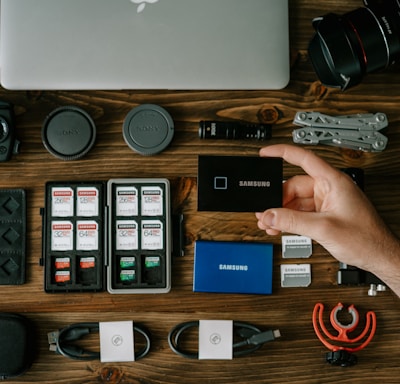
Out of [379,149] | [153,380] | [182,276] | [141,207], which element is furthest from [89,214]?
[379,149]

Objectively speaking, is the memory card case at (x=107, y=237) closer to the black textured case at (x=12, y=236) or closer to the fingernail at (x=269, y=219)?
the black textured case at (x=12, y=236)

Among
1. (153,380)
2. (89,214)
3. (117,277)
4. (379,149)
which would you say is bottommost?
(153,380)

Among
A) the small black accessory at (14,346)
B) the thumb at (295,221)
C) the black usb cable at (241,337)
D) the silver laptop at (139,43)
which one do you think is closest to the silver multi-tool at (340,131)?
the silver laptop at (139,43)

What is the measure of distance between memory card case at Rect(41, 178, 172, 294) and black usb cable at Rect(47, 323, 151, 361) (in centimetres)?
7

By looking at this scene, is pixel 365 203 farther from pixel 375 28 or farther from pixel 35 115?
pixel 35 115

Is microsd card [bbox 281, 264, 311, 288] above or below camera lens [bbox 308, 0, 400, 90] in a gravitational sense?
below

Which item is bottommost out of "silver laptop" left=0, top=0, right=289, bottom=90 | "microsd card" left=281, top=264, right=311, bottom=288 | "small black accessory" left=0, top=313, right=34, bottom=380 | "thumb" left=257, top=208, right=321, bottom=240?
"small black accessory" left=0, top=313, right=34, bottom=380

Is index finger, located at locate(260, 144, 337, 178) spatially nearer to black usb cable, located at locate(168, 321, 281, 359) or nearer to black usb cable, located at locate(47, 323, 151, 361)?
black usb cable, located at locate(168, 321, 281, 359)

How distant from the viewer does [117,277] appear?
1104 millimetres

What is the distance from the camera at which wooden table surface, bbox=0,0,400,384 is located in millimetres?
1113

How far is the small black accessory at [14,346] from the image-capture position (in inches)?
41.6

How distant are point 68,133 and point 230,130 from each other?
0.33 m

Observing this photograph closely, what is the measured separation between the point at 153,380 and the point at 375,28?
0.81m

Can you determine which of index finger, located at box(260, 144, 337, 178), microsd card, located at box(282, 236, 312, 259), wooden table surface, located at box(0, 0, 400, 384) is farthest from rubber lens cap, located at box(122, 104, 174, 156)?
microsd card, located at box(282, 236, 312, 259)
